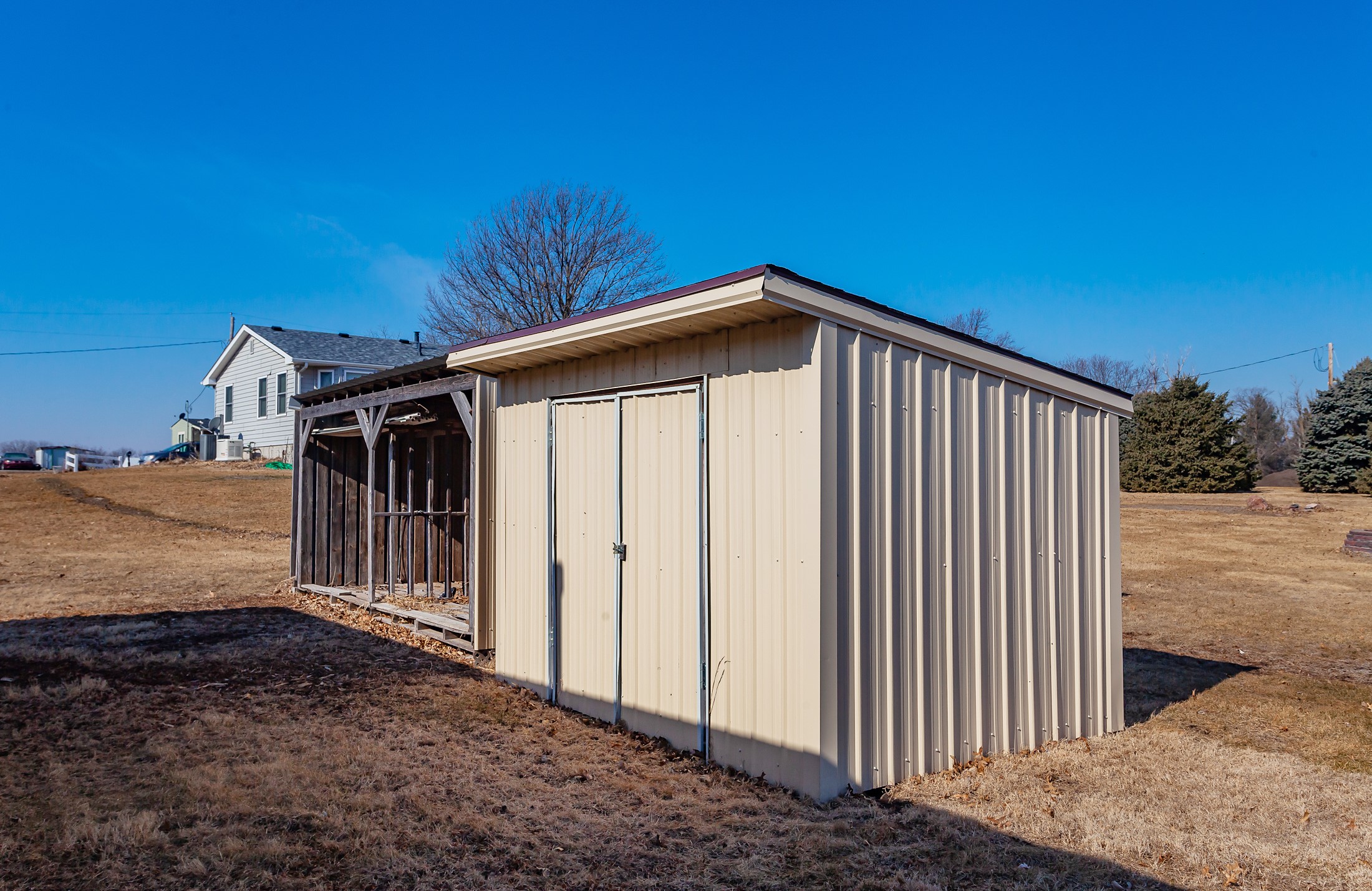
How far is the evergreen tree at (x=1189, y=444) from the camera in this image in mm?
24781

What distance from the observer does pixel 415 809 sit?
4.02m

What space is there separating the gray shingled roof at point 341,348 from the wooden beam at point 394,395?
575 inches

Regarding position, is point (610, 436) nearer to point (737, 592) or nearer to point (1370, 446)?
point (737, 592)

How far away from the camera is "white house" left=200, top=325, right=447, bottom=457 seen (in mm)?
26000

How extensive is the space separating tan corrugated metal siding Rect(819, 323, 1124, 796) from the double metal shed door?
0.92 meters

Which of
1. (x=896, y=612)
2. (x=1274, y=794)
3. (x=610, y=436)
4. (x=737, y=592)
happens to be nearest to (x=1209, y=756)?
(x=1274, y=794)

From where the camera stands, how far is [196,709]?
227 inches

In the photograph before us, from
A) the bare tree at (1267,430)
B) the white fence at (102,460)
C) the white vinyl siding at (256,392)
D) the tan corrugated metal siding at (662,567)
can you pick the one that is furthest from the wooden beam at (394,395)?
the bare tree at (1267,430)

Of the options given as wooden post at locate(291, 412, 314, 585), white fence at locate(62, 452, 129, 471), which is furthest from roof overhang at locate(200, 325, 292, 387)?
wooden post at locate(291, 412, 314, 585)

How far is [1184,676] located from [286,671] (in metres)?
7.39

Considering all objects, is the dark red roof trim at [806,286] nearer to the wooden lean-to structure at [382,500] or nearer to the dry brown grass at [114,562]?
the wooden lean-to structure at [382,500]

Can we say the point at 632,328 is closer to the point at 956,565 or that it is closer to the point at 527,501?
the point at 527,501

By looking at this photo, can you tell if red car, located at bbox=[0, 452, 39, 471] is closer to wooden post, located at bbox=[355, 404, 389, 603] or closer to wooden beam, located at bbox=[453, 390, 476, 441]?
wooden post, located at bbox=[355, 404, 389, 603]

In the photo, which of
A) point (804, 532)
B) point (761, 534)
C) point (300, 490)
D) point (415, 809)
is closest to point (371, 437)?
point (300, 490)
